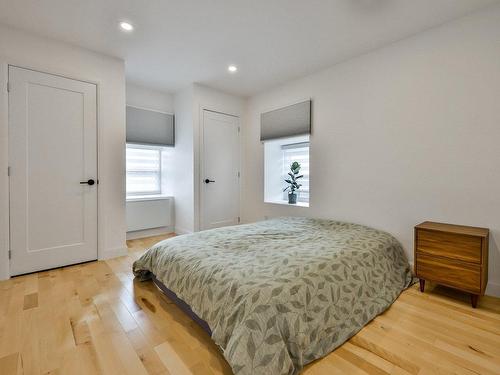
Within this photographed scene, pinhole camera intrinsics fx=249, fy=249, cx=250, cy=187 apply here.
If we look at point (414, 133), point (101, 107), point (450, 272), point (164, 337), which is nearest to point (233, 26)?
point (101, 107)

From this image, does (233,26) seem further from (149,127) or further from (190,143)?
(149,127)

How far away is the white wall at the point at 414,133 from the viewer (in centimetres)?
213

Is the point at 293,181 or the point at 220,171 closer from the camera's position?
the point at 293,181

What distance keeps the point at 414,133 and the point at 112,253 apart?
3644mm

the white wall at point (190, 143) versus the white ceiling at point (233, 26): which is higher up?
the white ceiling at point (233, 26)

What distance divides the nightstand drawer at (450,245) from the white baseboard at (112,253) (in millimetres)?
3222

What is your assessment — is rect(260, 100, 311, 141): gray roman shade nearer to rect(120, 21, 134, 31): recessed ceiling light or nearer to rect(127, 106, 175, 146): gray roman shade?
rect(127, 106, 175, 146): gray roman shade

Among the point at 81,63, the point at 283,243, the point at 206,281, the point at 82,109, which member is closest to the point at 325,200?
the point at 283,243

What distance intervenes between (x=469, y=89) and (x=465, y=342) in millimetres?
2030

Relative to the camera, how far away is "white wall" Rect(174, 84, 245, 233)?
3869mm

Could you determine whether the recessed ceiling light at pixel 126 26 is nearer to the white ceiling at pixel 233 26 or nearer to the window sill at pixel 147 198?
the white ceiling at pixel 233 26

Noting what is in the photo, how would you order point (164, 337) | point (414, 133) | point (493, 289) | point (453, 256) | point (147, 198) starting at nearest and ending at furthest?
point (164, 337), point (453, 256), point (493, 289), point (414, 133), point (147, 198)

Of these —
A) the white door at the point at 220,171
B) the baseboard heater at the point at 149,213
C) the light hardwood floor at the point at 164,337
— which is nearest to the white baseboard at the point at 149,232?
the baseboard heater at the point at 149,213

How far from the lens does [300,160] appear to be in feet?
13.3
